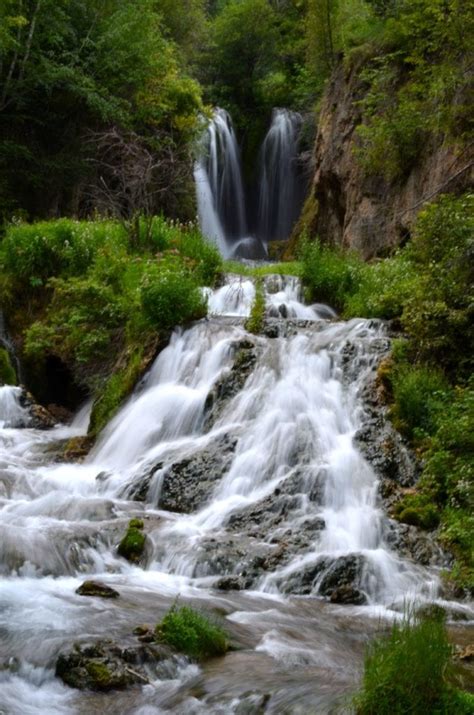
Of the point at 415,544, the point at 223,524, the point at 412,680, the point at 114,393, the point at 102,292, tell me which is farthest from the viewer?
the point at 102,292

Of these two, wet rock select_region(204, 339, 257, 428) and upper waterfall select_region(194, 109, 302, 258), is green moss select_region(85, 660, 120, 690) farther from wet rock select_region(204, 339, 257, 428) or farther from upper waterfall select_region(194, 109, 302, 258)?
upper waterfall select_region(194, 109, 302, 258)

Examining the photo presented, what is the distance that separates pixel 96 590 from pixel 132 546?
42.3 inches

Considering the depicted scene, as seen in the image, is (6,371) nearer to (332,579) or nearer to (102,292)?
(102,292)

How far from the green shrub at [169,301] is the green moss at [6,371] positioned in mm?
3567

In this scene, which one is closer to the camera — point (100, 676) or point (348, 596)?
point (100, 676)

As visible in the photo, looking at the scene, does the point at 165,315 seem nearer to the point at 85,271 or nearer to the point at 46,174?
the point at 85,271

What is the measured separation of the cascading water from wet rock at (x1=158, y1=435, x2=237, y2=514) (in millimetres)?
18

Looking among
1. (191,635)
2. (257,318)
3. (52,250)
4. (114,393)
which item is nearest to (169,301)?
(257,318)

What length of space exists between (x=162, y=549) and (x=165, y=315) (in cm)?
515

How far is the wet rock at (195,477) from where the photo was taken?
26.9 feet

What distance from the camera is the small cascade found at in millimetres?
25734

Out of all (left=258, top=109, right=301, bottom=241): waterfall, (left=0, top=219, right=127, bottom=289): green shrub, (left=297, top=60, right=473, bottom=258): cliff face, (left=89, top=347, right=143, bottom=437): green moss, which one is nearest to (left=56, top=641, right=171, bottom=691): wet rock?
(left=89, top=347, right=143, bottom=437): green moss

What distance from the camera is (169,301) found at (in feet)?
37.4

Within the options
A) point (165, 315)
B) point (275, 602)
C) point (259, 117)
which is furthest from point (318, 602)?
point (259, 117)
